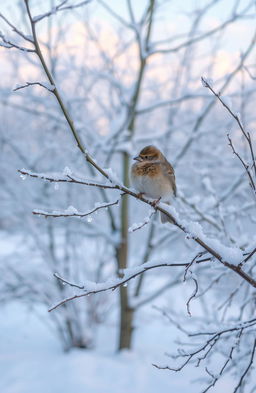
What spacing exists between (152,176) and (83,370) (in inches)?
178

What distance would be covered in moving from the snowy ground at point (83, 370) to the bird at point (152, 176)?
3723 mm

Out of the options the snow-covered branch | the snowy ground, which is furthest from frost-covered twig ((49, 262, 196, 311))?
the snowy ground

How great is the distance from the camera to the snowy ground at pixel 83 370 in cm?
584

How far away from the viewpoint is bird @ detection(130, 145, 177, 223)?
9.14 feet

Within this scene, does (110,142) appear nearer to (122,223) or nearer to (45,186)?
(122,223)

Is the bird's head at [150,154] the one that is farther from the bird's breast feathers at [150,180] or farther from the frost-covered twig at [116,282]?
the frost-covered twig at [116,282]

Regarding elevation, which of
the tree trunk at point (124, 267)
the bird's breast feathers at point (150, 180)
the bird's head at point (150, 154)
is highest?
the tree trunk at point (124, 267)

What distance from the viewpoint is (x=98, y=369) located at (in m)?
6.50

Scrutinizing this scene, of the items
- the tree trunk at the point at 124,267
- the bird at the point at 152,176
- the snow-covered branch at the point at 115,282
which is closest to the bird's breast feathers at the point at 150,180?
the bird at the point at 152,176

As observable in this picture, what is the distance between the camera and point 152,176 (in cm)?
279

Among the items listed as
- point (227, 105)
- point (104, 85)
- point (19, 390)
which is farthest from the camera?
point (104, 85)

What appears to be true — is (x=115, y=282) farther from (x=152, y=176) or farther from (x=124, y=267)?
(x=124, y=267)

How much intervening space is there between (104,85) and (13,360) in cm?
537

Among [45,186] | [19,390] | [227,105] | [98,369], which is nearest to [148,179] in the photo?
[227,105]
